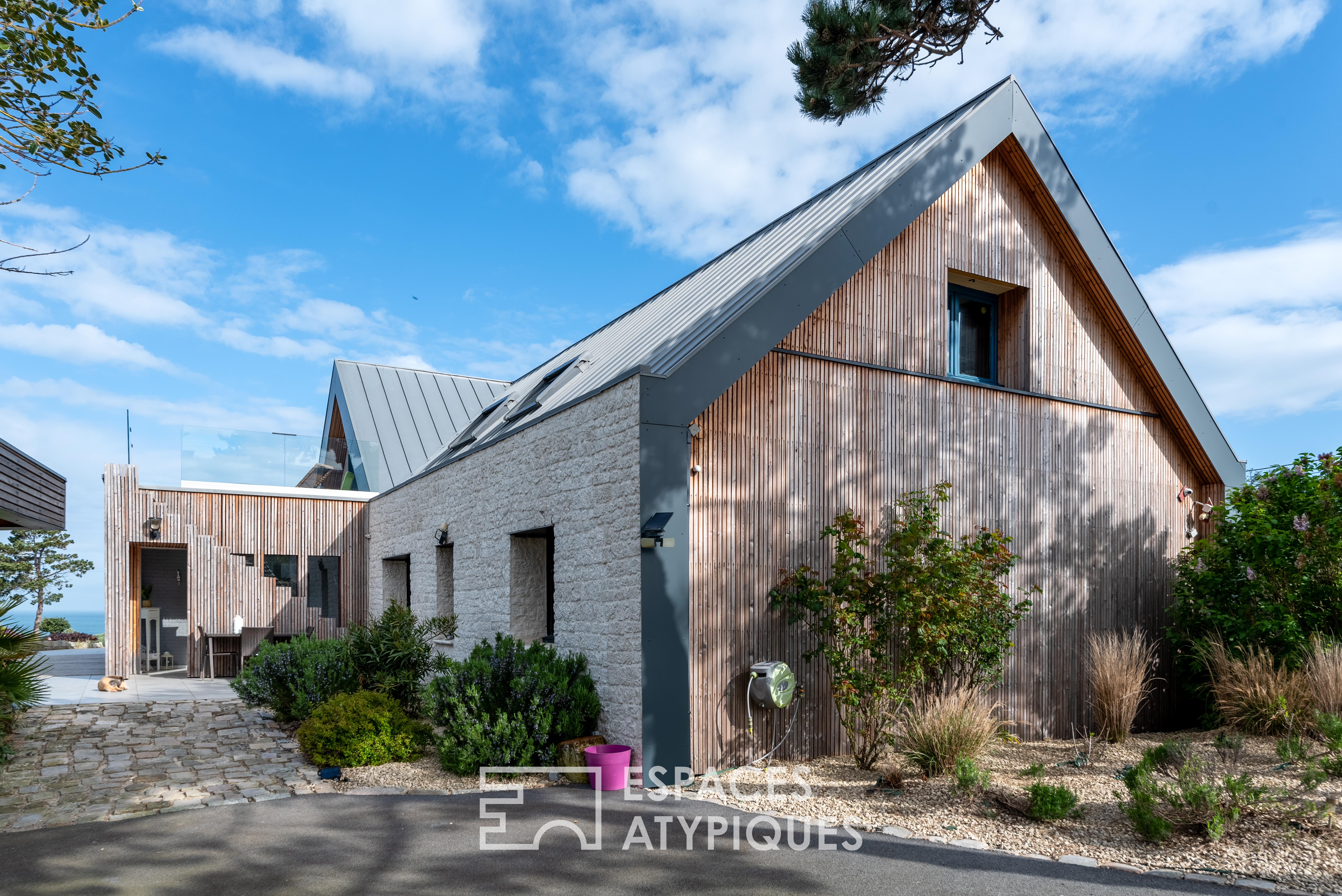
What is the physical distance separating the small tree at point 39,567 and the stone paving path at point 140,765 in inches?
718

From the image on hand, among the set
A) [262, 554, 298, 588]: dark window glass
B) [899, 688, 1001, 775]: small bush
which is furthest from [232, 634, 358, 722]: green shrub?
[899, 688, 1001, 775]: small bush

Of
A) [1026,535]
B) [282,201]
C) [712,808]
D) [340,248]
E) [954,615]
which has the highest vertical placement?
[282,201]

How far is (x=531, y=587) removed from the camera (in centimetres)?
983

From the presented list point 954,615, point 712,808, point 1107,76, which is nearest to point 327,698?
point 712,808

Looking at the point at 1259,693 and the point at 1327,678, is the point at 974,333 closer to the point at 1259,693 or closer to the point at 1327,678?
the point at 1259,693

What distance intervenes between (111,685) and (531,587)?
8.41 m

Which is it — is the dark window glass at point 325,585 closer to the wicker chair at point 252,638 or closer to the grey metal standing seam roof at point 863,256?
the wicker chair at point 252,638

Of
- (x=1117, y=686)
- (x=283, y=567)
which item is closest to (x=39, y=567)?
(x=283, y=567)

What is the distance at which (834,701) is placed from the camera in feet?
26.5

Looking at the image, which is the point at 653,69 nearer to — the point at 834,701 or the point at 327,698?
the point at 834,701

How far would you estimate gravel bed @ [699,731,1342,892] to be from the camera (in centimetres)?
479

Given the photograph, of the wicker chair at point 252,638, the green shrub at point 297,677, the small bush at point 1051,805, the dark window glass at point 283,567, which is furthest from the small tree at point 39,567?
the small bush at point 1051,805

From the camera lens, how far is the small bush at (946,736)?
6723 millimetres

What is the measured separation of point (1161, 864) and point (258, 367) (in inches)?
668
